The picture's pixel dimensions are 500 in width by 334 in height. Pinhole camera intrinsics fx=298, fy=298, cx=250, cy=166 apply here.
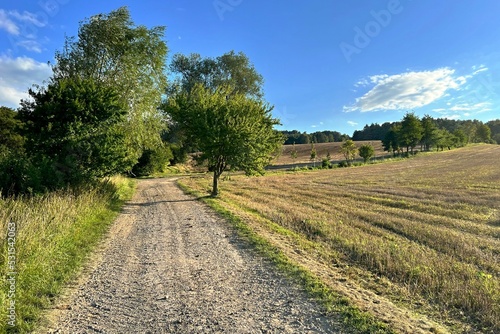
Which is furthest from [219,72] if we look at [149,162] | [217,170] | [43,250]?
[43,250]

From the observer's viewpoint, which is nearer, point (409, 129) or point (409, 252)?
point (409, 252)

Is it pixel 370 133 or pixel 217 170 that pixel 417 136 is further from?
pixel 370 133

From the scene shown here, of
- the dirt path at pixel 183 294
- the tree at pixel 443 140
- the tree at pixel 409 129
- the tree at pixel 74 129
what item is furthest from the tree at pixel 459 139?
the dirt path at pixel 183 294

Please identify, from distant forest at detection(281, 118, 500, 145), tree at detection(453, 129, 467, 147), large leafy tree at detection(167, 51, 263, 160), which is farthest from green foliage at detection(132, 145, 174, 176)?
distant forest at detection(281, 118, 500, 145)

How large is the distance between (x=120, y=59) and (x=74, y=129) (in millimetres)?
7882

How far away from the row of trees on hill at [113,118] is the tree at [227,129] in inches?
2.2

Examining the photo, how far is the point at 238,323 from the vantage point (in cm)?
408

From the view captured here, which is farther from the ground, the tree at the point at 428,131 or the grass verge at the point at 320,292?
the tree at the point at 428,131

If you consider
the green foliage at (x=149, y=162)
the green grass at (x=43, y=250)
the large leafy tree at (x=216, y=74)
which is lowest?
the green grass at (x=43, y=250)

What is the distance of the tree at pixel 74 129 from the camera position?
13016 mm

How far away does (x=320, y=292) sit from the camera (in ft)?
16.2

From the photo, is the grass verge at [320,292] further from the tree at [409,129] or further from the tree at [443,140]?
the tree at [443,140]

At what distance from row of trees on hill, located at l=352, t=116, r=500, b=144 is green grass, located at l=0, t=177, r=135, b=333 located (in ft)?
421

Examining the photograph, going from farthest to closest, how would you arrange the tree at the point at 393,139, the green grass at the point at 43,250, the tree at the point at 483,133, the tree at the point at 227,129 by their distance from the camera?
the tree at the point at 483,133, the tree at the point at 393,139, the tree at the point at 227,129, the green grass at the point at 43,250
